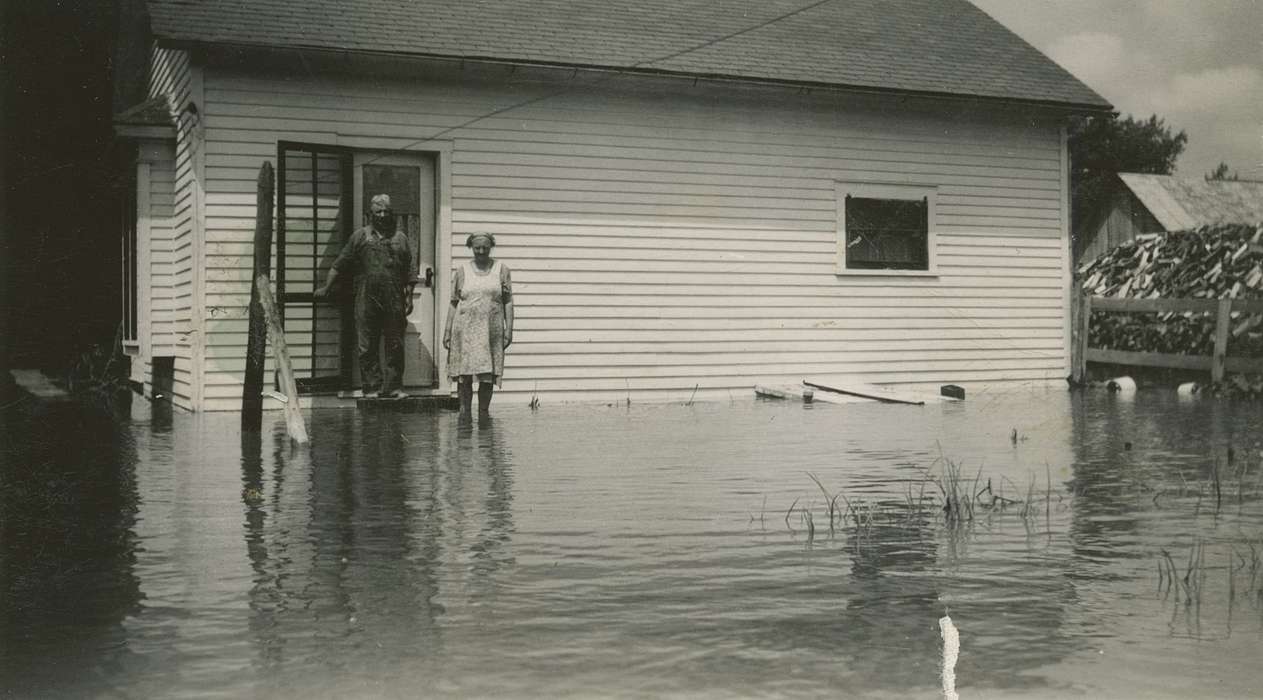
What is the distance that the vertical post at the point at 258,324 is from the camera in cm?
1120

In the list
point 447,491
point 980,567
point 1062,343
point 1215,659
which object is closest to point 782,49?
point 1062,343

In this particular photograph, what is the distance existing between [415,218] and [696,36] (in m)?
4.25

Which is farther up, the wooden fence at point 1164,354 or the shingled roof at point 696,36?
the shingled roof at point 696,36

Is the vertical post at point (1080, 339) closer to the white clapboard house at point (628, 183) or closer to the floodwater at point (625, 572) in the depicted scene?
the white clapboard house at point (628, 183)

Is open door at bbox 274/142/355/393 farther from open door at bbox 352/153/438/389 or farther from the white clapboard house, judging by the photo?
open door at bbox 352/153/438/389

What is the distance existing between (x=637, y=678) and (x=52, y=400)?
1417 cm

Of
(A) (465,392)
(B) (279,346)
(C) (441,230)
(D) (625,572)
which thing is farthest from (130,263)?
(D) (625,572)

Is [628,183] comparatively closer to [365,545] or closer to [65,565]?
[365,545]

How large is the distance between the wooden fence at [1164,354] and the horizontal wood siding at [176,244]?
1120cm

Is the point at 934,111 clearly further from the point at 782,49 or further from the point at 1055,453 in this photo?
the point at 1055,453

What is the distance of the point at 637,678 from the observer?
364cm

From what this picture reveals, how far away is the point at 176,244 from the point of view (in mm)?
15008

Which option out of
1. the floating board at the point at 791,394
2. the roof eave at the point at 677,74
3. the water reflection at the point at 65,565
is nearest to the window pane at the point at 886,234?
the roof eave at the point at 677,74

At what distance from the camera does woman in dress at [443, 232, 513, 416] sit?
40.3 ft
